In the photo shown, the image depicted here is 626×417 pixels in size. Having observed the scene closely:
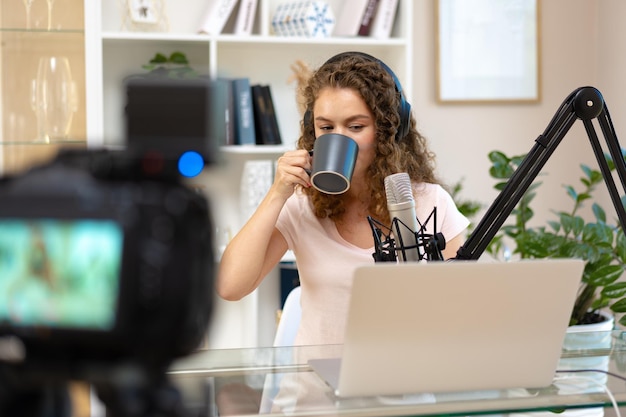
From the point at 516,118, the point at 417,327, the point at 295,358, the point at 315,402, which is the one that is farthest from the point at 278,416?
the point at 516,118

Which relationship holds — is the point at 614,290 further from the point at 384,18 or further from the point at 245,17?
the point at 245,17

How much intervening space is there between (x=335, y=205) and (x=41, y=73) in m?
1.43

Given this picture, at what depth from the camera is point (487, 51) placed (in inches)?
134

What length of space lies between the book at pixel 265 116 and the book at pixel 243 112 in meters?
0.04

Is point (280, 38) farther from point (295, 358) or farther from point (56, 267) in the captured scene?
point (56, 267)

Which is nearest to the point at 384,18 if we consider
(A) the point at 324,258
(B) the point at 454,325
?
(A) the point at 324,258

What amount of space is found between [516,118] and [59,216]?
10.6 ft

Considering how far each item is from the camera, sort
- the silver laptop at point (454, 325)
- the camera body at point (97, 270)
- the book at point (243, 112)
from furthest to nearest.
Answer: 1. the book at point (243, 112)
2. the silver laptop at point (454, 325)
3. the camera body at point (97, 270)

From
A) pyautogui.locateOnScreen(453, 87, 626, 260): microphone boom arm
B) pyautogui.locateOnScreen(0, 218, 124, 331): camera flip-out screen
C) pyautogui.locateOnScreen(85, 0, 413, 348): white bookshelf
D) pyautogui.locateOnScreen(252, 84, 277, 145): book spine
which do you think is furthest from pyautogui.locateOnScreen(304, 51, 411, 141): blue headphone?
pyautogui.locateOnScreen(0, 218, 124, 331): camera flip-out screen

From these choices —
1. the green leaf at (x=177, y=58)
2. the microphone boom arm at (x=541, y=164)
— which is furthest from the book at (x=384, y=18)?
the microphone boom arm at (x=541, y=164)

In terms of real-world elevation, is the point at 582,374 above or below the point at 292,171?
below

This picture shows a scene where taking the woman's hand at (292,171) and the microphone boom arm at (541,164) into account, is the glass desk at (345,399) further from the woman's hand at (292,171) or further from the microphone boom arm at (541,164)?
the woman's hand at (292,171)

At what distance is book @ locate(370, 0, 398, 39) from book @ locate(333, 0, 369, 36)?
0.19 feet

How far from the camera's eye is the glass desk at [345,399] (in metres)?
0.90
